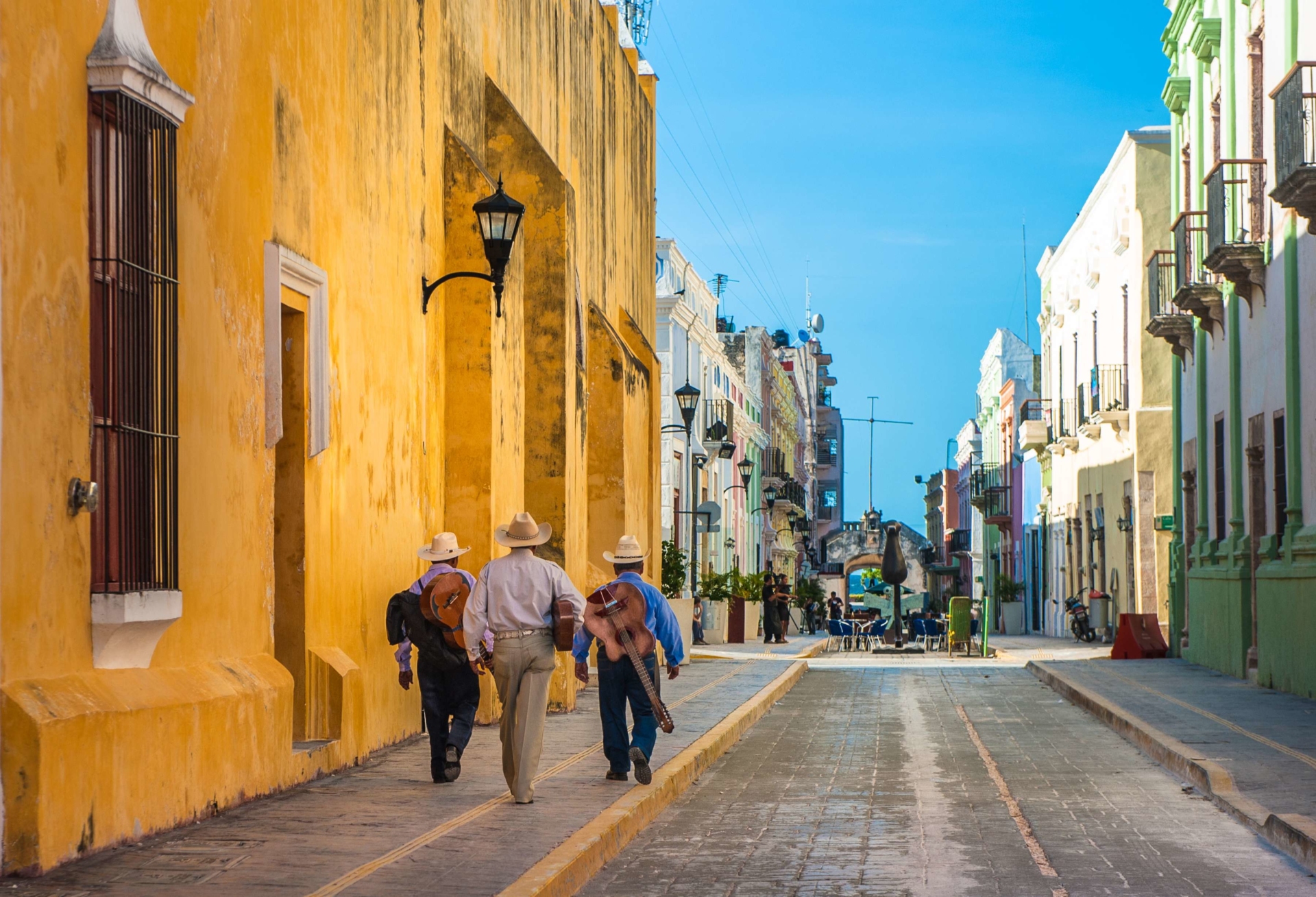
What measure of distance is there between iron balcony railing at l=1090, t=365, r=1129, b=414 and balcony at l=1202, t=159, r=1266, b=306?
13.3 metres

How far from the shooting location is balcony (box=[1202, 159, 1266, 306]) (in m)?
21.7

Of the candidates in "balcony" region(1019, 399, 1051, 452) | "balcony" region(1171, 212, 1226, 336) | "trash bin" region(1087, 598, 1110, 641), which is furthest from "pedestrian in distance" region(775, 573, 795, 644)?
"balcony" region(1171, 212, 1226, 336)

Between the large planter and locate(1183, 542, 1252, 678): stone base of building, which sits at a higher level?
locate(1183, 542, 1252, 678): stone base of building

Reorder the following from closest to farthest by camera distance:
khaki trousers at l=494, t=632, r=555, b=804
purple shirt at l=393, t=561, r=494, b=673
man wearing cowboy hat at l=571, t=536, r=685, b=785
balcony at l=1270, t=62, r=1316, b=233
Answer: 1. khaki trousers at l=494, t=632, r=555, b=804
2. purple shirt at l=393, t=561, r=494, b=673
3. man wearing cowboy hat at l=571, t=536, r=685, b=785
4. balcony at l=1270, t=62, r=1316, b=233

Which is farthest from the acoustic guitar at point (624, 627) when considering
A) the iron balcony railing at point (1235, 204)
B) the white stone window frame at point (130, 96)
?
the iron balcony railing at point (1235, 204)

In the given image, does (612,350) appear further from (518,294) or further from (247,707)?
(247,707)

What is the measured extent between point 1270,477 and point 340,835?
16441 mm

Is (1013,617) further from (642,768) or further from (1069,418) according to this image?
(642,768)

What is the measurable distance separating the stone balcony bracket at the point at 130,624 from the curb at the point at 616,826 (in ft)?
7.36

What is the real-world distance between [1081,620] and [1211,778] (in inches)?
1084

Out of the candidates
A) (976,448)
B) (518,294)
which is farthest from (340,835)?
(976,448)

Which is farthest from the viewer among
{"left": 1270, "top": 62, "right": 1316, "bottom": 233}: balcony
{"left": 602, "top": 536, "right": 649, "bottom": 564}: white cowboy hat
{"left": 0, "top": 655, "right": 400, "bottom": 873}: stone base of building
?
{"left": 1270, "top": 62, "right": 1316, "bottom": 233}: balcony

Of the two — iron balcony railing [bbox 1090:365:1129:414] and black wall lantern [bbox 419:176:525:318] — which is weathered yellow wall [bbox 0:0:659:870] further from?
iron balcony railing [bbox 1090:365:1129:414]

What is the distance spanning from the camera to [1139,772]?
13.1 meters
